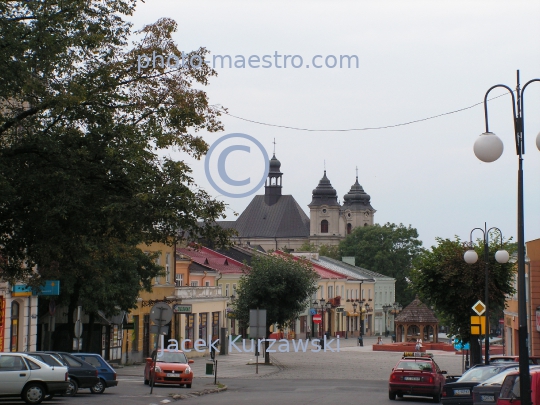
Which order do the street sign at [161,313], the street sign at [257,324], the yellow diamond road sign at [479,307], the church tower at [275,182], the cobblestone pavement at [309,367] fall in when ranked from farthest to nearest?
the church tower at [275,182], the cobblestone pavement at [309,367], the street sign at [257,324], the yellow diamond road sign at [479,307], the street sign at [161,313]

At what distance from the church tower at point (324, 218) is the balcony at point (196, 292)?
4998 inches

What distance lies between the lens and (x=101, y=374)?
29125 mm

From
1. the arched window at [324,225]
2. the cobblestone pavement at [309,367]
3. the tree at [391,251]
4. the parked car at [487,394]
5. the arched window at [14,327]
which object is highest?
the arched window at [324,225]

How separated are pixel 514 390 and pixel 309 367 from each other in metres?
37.2

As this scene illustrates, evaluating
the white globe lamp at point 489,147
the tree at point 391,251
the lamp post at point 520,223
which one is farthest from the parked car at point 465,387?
the tree at point 391,251

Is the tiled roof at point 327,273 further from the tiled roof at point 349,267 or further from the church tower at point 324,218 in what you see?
the church tower at point 324,218

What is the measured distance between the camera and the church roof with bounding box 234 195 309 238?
190 meters

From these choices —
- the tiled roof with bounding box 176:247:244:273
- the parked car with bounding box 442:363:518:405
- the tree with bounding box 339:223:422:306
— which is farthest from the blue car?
the tree with bounding box 339:223:422:306

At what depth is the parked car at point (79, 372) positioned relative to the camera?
27.7 metres

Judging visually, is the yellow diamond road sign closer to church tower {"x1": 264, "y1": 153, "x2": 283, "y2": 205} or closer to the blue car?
the blue car

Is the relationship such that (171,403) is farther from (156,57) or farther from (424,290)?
(424,290)

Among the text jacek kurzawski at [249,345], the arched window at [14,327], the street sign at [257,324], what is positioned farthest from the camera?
the text jacek kurzawski at [249,345]

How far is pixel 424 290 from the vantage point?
42.2m

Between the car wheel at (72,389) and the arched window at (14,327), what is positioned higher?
the arched window at (14,327)
